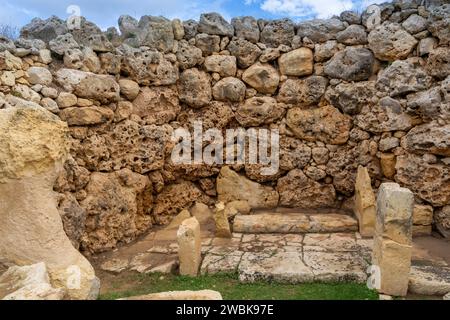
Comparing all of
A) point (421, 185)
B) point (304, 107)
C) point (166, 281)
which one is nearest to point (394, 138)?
point (421, 185)

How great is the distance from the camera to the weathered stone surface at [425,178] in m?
6.38

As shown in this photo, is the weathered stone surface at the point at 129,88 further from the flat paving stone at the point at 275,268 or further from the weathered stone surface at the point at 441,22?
the weathered stone surface at the point at 441,22

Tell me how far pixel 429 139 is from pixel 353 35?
7.32 feet

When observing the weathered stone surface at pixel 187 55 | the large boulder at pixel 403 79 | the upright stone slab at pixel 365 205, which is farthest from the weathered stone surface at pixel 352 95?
the weathered stone surface at pixel 187 55

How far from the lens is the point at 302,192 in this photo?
754 centimetres

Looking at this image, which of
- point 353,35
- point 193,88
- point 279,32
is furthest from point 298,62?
point 193,88

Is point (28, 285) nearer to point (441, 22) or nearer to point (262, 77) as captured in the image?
point (262, 77)

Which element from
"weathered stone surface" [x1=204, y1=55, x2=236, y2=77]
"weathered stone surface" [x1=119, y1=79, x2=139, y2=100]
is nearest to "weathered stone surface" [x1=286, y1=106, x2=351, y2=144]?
"weathered stone surface" [x1=204, y1=55, x2=236, y2=77]

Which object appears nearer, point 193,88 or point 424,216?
point 424,216

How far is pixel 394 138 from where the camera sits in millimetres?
6836

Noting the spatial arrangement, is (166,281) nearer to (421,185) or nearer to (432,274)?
(432,274)

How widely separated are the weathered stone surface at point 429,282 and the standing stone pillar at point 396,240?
6.5 inches

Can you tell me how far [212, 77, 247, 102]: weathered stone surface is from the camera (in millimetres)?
7266

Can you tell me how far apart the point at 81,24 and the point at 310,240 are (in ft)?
15.9
